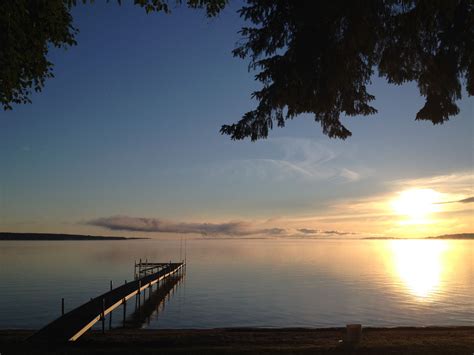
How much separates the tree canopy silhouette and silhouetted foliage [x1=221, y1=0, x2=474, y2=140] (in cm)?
2

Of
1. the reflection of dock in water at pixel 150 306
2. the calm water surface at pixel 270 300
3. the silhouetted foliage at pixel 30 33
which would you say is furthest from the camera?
the calm water surface at pixel 270 300

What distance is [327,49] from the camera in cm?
1125

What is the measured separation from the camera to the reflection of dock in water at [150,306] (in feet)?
106

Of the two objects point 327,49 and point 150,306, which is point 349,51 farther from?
point 150,306

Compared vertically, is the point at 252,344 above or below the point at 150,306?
above

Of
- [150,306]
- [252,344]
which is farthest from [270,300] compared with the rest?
[252,344]

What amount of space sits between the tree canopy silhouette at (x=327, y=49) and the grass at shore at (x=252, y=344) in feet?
19.0

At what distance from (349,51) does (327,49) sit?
549mm

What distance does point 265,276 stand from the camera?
66312mm

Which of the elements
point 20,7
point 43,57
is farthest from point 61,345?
point 20,7

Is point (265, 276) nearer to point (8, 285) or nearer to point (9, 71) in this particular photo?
point (8, 285)

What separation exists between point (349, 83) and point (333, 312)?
28925mm

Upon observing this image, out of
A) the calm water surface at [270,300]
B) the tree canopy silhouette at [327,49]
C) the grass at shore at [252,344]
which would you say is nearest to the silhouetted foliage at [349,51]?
the tree canopy silhouette at [327,49]

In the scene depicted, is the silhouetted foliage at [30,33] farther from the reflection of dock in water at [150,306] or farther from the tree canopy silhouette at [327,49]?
the reflection of dock in water at [150,306]
